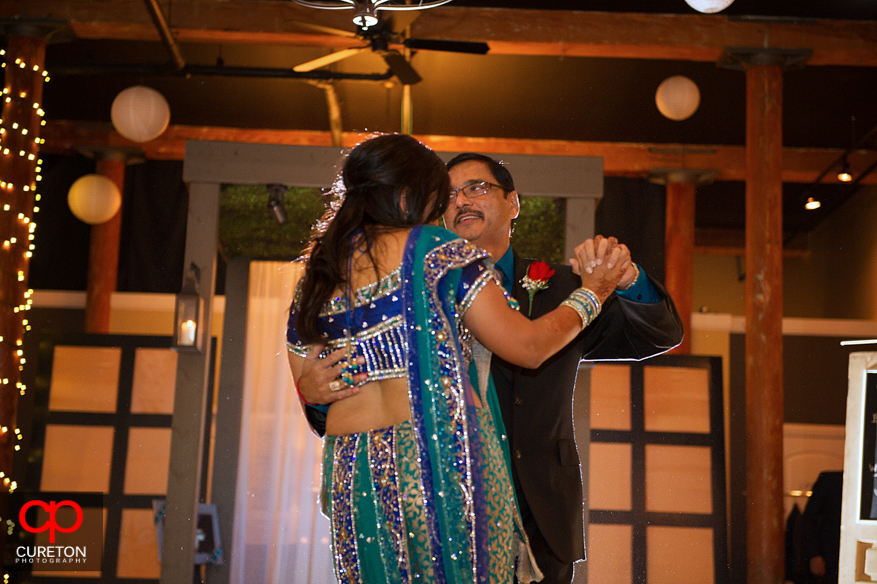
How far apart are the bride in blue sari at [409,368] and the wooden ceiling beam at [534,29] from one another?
16.6 feet

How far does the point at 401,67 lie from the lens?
5.66 metres

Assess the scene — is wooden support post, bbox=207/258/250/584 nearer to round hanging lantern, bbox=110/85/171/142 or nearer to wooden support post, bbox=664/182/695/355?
round hanging lantern, bbox=110/85/171/142

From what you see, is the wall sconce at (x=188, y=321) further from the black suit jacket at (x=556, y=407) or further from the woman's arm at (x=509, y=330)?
the woman's arm at (x=509, y=330)

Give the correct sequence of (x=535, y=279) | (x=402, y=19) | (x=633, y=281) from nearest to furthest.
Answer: (x=633, y=281)
(x=535, y=279)
(x=402, y=19)

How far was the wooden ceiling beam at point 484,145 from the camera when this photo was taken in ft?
28.3

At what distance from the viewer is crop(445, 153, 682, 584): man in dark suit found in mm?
2012

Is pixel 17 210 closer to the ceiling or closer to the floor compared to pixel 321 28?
closer to the floor

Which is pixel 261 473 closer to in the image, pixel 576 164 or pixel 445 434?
pixel 576 164

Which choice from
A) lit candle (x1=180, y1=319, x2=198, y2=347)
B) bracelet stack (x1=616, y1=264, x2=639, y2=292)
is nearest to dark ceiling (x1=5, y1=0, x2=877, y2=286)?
lit candle (x1=180, y1=319, x2=198, y2=347)

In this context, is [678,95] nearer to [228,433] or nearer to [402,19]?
[402,19]

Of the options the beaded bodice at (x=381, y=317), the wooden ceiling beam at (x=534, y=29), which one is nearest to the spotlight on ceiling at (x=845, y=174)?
the wooden ceiling beam at (x=534, y=29)

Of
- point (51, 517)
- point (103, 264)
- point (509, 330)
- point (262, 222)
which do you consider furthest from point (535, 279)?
point (103, 264)

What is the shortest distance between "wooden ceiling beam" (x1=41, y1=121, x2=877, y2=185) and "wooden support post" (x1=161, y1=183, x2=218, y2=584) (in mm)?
3696

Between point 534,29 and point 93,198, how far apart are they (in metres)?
3.94
